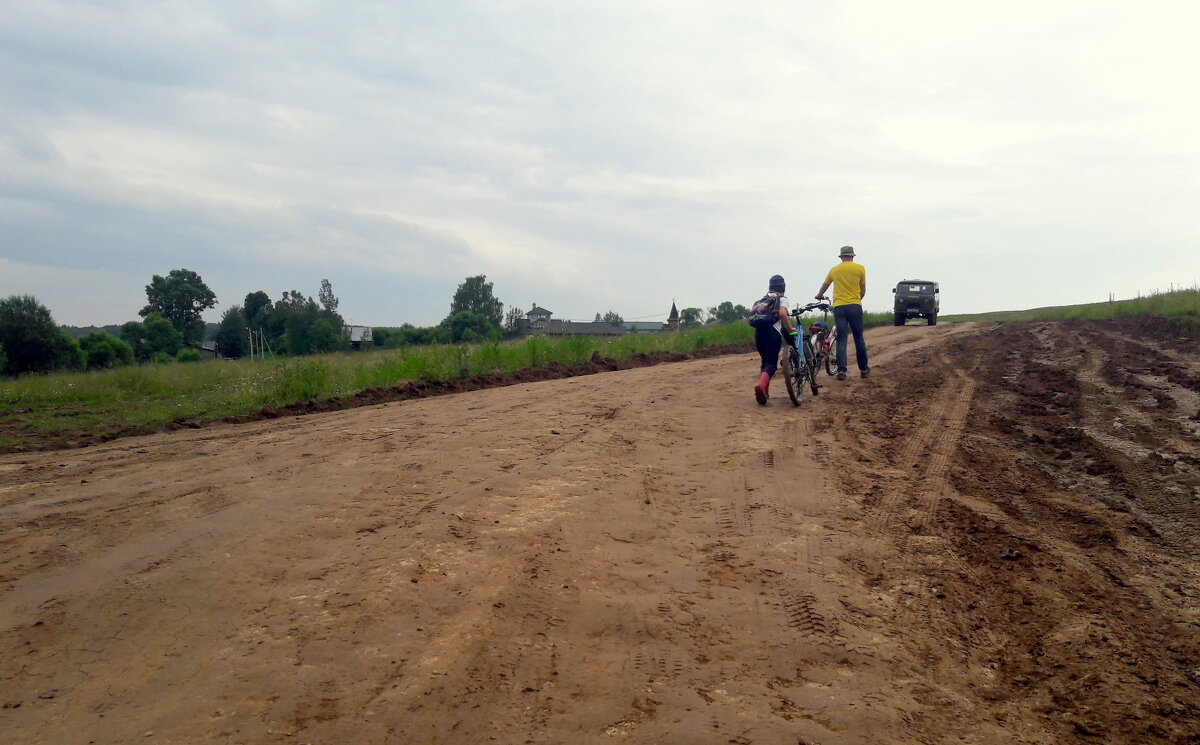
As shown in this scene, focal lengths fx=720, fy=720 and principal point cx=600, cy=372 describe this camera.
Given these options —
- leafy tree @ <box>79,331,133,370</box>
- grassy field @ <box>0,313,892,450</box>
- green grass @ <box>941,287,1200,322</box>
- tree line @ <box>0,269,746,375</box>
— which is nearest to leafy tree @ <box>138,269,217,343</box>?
tree line @ <box>0,269,746,375</box>

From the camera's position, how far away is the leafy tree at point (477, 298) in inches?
3268

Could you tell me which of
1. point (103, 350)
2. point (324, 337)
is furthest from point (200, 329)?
point (103, 350)

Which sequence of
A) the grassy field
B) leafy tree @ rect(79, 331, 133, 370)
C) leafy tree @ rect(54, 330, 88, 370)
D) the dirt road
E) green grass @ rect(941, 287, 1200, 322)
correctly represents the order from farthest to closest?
leafy tree @ rect(79, 331, 133, 370) < leafy tree @ rect(54, 330, 88, 370) < green grass @ rect(941, 287, 1200, 322) < the grassy field < the dirt road

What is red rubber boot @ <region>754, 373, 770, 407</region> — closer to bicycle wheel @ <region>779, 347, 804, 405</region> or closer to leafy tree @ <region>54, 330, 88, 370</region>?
bicycle wheel @ <region>779, 347, 804, 405</region>

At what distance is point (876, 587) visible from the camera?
164 inches

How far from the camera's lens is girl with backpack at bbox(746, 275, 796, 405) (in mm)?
9227

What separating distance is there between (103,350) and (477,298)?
45202mm

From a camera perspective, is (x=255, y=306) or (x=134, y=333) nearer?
(x=134, y=333)

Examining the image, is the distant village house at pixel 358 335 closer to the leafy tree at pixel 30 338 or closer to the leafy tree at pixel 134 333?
the leafy tree at pixel 134 333

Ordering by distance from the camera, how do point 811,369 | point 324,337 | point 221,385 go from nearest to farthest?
point 811,369, point 221,385, point 324,337

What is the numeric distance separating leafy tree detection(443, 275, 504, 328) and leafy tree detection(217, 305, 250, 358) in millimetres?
22389

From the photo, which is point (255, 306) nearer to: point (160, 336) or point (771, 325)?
point (160, 336)

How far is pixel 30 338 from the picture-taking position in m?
34.1

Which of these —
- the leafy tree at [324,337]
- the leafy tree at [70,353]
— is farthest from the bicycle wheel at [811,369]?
the leafy tree at [324,337]
